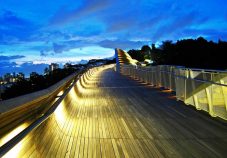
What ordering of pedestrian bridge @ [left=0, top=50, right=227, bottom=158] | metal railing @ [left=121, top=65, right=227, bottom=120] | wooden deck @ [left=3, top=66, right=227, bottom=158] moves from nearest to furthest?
pedestrian bridge @ [left=0, top=50, right=227, bottom=158] < wooden deck @ [left=3, top=66, right=227, bottom=158] < metal railing @ [left=121, top=65, right=227, bottom=120]

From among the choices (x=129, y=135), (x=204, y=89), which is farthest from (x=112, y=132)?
(x=204, y=89)

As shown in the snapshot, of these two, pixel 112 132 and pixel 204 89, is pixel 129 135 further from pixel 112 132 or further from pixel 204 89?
pixel 204 89

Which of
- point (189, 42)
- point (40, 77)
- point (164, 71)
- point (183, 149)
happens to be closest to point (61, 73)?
point (40, 77)

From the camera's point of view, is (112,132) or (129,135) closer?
(129,135)

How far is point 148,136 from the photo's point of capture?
7008 mm

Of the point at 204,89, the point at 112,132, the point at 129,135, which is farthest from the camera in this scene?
the point at 204,89

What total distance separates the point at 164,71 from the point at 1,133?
1397 cm

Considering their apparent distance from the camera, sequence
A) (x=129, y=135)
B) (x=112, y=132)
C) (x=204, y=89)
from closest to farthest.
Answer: (x=129, y=135) < (x=112, y=132) < (x=204, y=89)

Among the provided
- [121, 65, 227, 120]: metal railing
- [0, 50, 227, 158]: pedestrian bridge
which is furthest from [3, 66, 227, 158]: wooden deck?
[121, 65, 227, 120]: metal railing

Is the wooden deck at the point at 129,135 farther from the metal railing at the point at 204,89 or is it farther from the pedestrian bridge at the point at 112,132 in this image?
the metal railing at the point at 204,89

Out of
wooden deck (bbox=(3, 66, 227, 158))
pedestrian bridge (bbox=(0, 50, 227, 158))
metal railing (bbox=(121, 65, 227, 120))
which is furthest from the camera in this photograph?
metal railing (bbox=(121, 65, 227, 120))

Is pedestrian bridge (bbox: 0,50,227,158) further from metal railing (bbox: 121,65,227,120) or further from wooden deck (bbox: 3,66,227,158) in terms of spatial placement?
metal railing (bbox: 121,65,227,120)

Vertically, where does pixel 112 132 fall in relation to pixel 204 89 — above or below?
below

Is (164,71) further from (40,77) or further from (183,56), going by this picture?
(183,56)
